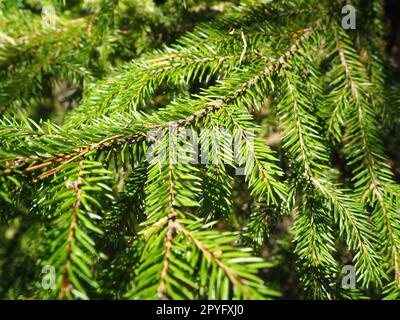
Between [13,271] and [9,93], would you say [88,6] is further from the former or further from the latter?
[13,271]

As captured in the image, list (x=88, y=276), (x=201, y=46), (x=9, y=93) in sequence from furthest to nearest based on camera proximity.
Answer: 1. (x=9, y=93)
2. (x=201, y=46)
3. (x=88, y=276)

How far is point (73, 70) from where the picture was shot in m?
1.37

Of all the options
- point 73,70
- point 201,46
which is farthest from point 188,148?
point 73,70

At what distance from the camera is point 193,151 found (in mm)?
740

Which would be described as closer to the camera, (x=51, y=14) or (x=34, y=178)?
(x=34, y=178)

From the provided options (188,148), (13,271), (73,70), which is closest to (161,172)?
(188,148)

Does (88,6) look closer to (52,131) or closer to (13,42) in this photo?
(13,42)

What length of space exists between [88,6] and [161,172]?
1.22 metres

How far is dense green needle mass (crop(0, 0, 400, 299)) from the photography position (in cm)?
58

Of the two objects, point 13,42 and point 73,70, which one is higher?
point 13,42

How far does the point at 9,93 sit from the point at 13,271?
1.18 m

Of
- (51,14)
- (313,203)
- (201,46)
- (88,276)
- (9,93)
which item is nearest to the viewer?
(88,276)

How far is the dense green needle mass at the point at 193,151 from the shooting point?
0.58 meters
